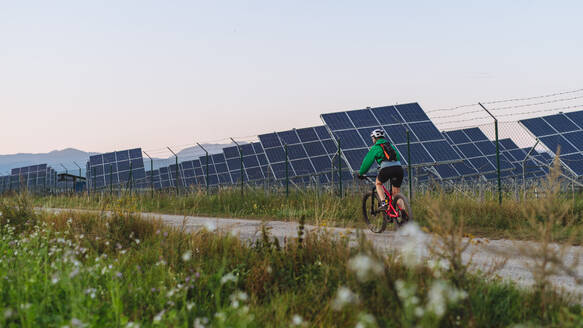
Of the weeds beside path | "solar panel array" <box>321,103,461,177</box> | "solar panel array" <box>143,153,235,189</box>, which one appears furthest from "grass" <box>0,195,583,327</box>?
"solar panel array" <box>143,153,235,189</box>

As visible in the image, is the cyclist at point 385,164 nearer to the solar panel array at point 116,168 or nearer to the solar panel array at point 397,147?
the solar panel array at point 397,147

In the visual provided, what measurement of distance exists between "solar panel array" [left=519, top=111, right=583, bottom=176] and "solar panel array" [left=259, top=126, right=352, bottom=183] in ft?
25.5

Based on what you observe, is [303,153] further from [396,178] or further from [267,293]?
[267,293]

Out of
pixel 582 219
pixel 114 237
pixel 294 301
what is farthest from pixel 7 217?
pixel 582 219

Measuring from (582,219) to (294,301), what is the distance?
8.19 meters

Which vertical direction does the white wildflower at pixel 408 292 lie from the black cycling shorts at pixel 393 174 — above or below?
below

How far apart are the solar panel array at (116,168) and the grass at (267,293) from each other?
26935mm

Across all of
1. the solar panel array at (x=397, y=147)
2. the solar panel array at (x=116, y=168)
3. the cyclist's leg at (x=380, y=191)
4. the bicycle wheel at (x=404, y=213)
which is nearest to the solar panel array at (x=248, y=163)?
the solar panel array at (x=397, y=147)

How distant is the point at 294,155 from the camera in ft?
72.1

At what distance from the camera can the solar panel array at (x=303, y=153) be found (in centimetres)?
2102

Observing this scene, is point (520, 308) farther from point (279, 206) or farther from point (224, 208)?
point (224, 208)

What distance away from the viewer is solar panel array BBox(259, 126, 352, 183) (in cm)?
2102

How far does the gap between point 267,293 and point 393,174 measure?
5550 mm

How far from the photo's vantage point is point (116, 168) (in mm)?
33594
